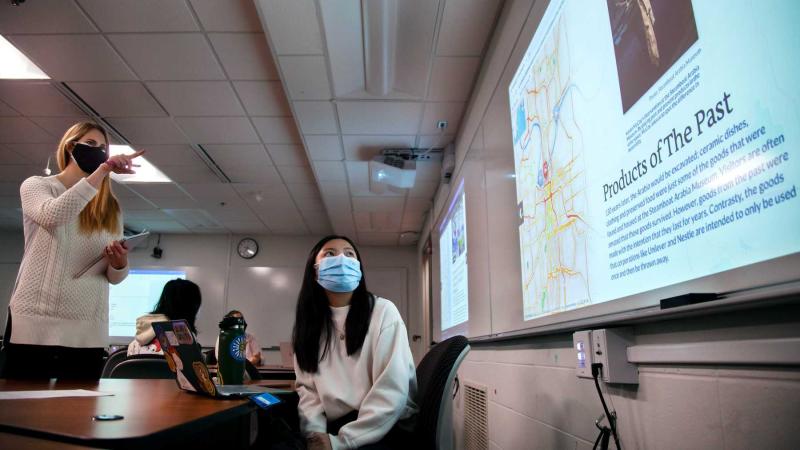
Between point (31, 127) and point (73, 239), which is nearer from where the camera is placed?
point (73, 239)

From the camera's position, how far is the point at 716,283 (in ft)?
2.50

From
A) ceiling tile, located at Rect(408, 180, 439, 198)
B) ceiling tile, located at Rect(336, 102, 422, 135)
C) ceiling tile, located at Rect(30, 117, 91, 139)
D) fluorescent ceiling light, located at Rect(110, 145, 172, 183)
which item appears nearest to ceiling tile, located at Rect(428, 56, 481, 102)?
ceiling tile, located at Rect(336, 102, 422, 135)

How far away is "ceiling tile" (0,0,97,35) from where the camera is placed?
238cm

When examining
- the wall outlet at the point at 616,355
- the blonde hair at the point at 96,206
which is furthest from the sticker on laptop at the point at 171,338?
the wall outlet at the point at 616,355

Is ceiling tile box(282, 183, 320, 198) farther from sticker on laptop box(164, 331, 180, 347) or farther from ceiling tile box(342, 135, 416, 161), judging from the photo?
sticker on laptop box(164, 331, 180, 347)

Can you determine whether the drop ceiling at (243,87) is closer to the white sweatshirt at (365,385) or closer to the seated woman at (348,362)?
the seated woman at (348,362)

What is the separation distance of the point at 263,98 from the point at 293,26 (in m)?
0.93

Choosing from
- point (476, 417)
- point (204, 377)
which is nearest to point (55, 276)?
point (204, 377)

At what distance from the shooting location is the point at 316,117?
3332 millimetres

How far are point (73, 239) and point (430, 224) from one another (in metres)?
4.27

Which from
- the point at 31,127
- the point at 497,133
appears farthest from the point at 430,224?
the point at 31,127

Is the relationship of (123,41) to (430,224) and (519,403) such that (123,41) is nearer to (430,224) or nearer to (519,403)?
(519,403)

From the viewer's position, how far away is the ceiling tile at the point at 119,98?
306cm

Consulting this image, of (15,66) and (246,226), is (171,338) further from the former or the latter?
(246,226)
